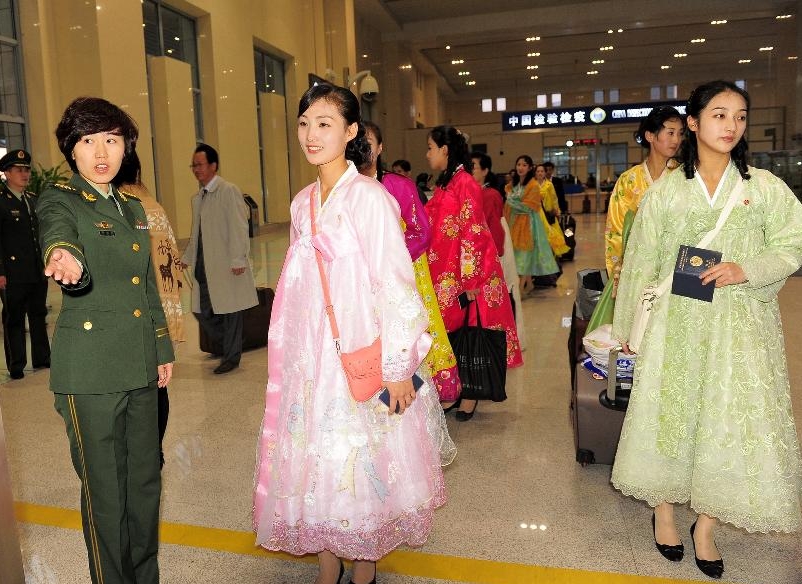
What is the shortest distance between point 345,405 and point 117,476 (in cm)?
62

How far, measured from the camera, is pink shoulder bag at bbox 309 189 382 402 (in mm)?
1880

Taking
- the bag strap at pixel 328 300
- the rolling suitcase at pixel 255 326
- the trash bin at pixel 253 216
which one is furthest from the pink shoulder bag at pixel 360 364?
the trash bin at pixel 253 216

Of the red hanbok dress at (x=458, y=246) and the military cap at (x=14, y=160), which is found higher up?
the military cap at (x=14, y=160)

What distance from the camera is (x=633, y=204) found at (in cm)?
336

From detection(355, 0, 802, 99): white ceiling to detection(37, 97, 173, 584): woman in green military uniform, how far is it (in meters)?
15.8

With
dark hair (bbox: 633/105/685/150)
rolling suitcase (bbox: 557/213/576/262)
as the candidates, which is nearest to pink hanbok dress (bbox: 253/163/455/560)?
dark hair (bbox: 633/105/685/150)

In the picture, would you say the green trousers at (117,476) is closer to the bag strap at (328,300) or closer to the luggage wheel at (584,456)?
the bag strap at (328,300)

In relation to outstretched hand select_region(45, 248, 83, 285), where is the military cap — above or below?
above

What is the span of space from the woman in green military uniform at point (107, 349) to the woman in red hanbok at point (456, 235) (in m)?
1.90

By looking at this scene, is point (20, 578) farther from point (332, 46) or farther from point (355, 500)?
point (332, 46)

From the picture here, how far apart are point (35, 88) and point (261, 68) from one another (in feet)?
21.0

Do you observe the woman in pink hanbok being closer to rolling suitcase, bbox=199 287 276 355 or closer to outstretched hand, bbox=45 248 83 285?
outstretched hand, bbox=45 248 83 285

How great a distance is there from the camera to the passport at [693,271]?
6.75 feet

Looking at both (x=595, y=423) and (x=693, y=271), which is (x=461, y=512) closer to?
(x=595, y=423)
